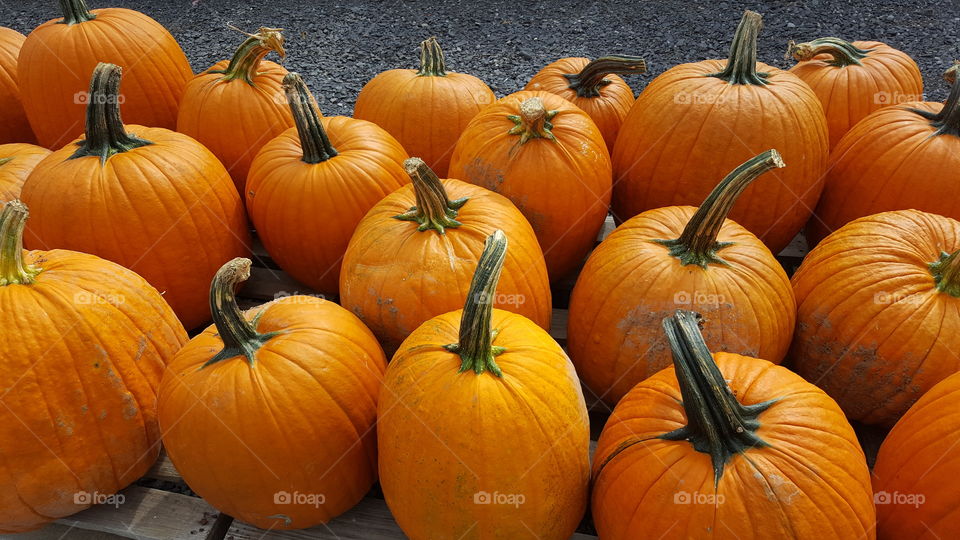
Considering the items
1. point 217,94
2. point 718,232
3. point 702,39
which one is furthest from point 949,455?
point 702,39

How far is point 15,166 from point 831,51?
3372mm

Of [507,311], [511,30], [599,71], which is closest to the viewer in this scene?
[507,311]

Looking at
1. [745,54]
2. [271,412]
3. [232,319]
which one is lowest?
[271,412]

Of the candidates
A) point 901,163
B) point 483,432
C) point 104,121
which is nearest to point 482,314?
point 483,432

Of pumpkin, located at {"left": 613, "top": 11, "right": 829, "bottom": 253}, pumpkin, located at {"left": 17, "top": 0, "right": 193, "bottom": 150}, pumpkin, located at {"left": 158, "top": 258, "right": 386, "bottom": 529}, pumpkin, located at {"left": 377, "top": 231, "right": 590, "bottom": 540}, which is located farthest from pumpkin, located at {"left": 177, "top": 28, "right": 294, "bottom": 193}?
pumpkin, located at {"left": 377, "top": 231, "right": 590, "bottom": 540}

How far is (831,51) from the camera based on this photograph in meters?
2.91

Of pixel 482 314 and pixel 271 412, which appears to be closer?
pixel 482 314

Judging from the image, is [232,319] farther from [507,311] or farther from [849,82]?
[849,82]

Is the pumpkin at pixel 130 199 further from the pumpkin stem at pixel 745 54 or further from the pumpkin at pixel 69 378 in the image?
the pumpkin stem at pixel 745 54

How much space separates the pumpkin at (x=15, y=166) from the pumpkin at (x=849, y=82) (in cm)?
313

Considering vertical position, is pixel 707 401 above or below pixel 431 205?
below

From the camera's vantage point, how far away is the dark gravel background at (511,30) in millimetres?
5695

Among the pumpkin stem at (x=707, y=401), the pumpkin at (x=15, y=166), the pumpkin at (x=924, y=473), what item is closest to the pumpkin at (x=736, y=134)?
the pumpkin at (x=924, y=473)

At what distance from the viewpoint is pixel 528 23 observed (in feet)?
21.3
